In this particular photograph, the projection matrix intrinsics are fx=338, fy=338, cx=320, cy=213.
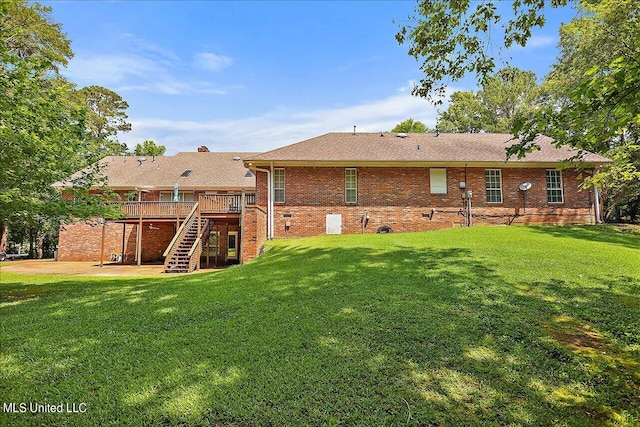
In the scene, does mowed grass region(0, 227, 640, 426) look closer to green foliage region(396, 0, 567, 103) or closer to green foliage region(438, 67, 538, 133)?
green foliage region(396, 0, 567, 103)

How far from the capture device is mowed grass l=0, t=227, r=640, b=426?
2.83m

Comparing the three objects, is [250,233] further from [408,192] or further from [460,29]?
[460,29]

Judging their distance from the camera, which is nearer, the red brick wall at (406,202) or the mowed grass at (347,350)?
the mowed grass at (347,350)

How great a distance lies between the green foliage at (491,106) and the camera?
3384 cm

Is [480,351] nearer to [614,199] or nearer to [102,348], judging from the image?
[102,348]

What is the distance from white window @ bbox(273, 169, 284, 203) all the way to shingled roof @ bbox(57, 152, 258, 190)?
5382mm

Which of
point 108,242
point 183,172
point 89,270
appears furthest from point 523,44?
point 108,242

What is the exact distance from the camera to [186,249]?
15.3 metres

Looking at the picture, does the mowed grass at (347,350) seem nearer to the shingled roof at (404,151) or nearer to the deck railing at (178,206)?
the deck railing at (178,206)

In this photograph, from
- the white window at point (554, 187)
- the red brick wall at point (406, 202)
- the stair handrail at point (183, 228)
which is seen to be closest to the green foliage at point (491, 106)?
the white window at point (554, 187)

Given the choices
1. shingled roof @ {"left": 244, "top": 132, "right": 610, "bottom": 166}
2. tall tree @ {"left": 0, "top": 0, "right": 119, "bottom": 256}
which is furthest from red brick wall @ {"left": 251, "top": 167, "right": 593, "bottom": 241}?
tall tree @ {"left": 0, "top": 0, "right": 119, "bottom": 256}

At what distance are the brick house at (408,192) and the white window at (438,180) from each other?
1.9 inches

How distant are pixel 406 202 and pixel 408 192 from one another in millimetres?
510

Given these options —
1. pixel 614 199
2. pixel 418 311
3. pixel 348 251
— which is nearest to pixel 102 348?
pixel 418 311
